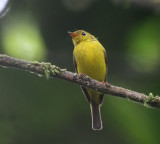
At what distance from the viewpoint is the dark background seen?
5.11 m

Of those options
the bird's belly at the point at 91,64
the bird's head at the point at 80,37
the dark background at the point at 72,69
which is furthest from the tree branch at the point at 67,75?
the bird's head at the point at 80,37

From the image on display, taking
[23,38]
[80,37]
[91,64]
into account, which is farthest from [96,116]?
[23,38]

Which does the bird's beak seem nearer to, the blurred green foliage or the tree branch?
the blurred green foliage

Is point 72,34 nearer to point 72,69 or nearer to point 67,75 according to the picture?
point 72,69

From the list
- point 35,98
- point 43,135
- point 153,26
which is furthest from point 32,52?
point 153,26

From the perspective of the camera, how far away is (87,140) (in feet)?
18.1

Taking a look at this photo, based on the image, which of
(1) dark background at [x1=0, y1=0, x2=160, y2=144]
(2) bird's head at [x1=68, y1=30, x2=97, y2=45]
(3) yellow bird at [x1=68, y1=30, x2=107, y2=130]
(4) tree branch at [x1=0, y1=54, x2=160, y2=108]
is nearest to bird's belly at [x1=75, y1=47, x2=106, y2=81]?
(3) yellow bird at [x1=68, y1=30, x2=107, y2=130]

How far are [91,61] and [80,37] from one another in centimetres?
79

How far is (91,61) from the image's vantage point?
18.9 feet

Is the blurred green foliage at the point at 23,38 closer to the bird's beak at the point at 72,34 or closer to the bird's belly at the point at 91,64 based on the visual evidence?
the bird's beak at the point at 72,34

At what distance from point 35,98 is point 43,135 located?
55 centimetres

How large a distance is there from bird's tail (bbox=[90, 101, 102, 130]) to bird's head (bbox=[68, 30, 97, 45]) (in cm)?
107

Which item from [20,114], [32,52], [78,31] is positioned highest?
[78,31]

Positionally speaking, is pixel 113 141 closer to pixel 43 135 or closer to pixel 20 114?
pixel 43 135
